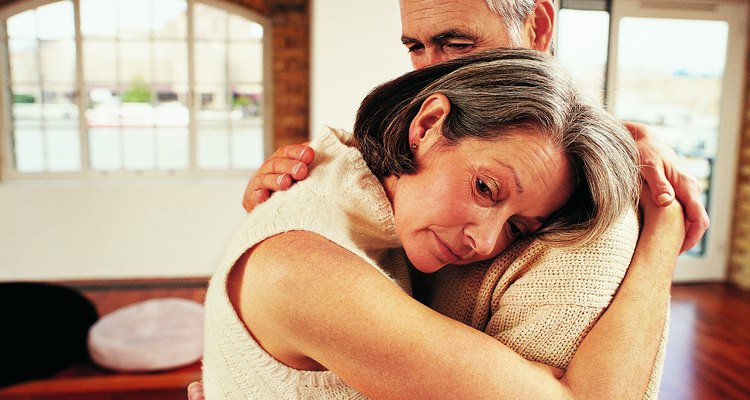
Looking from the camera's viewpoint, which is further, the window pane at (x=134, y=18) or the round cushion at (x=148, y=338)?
the window pane at (x=134, y=18)

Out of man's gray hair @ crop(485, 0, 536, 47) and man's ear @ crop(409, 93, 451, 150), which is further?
man's gray hair @ crop(485, 0, 536, 47)

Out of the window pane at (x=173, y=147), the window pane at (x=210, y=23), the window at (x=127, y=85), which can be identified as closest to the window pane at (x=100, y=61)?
the window at (x=127, y=85)

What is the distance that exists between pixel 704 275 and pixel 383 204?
5.60 meters

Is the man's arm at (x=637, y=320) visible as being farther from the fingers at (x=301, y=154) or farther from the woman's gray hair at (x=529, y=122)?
the fingers at (x=301, y=154)

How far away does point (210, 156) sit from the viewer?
5969 millimetres

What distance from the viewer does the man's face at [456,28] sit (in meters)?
1.06

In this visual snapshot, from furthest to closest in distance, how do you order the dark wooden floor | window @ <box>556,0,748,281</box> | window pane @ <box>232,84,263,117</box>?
window pane @ <box>232,84,263,117</box>, window @ <box>556,0,748,281</box>, the dark wooden floor

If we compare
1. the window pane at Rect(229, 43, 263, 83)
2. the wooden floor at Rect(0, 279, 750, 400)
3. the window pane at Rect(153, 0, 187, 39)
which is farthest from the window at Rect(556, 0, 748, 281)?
the window pane at Rect(153, 0, 187, 39)

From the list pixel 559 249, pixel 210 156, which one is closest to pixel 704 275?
pixel 210 156

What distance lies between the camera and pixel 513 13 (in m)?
1.08

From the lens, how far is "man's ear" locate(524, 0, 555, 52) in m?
1.11

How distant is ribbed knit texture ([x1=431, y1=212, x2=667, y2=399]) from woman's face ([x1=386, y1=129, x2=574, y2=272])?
0.05 meters

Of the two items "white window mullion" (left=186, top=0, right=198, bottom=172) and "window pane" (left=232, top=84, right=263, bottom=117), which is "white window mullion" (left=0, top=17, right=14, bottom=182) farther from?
"window pane" (left=232, top=84, right=263, bottom=117)

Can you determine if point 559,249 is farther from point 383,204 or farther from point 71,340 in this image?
point 71,340
